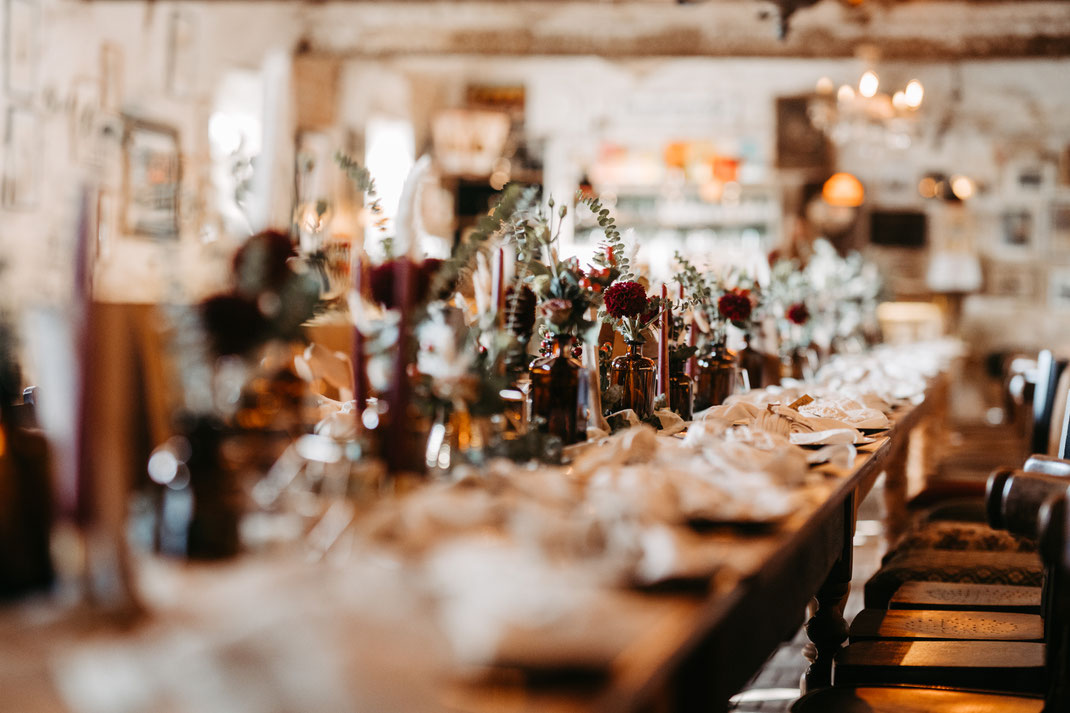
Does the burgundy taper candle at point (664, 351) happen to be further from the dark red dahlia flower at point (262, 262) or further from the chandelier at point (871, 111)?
the chandelier at point (871, 111)

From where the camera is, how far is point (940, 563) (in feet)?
8.13

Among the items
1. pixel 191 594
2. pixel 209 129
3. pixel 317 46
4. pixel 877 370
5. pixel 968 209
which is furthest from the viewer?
pixel 968 209

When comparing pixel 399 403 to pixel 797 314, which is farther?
pixel 797 314

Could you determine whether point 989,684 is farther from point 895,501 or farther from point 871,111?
point 871,111

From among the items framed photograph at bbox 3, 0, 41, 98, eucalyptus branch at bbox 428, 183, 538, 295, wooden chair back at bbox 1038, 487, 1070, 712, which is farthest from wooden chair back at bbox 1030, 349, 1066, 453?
framed photograph at bbox 3, 0, 41, 98

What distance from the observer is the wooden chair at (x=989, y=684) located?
3.86 feet

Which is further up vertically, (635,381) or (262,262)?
(262,262)

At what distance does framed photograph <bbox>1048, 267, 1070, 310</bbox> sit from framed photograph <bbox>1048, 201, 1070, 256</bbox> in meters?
0.20

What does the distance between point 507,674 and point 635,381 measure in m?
1.40

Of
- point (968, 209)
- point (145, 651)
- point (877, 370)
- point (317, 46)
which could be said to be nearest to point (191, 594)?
point (145, 651)

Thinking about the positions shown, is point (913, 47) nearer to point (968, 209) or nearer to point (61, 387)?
point (968, 209)

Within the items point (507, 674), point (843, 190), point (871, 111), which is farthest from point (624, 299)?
point (843, 190)

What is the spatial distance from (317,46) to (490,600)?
28.3ft

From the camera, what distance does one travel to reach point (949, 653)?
1819 mm
